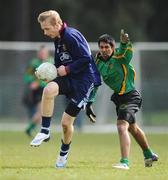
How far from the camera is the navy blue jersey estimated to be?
12148 mm

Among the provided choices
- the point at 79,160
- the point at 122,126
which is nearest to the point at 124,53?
the point at 122,126

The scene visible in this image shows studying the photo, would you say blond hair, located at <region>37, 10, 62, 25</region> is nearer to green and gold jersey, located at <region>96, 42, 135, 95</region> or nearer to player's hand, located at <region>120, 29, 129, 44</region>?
player's hand, located at <region>120, 29, 129, 44</region>

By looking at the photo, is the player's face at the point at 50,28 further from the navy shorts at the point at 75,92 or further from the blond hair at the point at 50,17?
the navy shorts at the point at 75,92

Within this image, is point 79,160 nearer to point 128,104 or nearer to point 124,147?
point 128,104

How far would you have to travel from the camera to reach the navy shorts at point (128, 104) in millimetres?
12430

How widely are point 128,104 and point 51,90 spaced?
51.1 inches

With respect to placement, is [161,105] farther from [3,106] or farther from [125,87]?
[125,87]

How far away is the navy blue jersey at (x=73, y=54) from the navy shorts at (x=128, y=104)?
571mm

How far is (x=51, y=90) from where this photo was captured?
1182 cm

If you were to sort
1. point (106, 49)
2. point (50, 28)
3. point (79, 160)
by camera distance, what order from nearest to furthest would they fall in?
point (50, 28) < point (106, 49) < point (79, 160)

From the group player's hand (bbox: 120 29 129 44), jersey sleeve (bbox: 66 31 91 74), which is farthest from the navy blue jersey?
player's hand (bbox: 120 29 129 44)

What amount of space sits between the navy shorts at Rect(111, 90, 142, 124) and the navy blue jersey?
1.87 ft

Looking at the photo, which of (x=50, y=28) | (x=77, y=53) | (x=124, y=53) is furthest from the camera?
(x=124, y=53)

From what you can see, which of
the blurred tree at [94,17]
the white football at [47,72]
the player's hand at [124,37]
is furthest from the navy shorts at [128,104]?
the blurred tree at [94,17]
